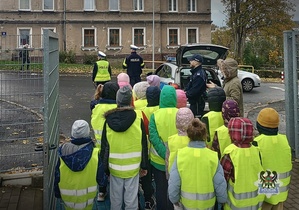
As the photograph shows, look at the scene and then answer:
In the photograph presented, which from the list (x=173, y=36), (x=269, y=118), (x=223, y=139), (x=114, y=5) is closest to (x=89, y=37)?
(x=114, y=5)

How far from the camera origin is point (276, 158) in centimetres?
443

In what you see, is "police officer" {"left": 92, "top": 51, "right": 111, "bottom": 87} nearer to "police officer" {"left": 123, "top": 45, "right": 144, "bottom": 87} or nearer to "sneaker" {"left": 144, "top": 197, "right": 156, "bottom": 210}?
"police officer" {"left": 123, "top": 45, "right": 144, "bottom": 87}

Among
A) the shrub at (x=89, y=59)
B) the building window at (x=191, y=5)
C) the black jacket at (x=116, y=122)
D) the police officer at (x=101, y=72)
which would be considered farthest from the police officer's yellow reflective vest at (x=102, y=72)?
the building window at (x=191, y=5)

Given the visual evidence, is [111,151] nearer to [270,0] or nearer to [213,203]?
[213,203]

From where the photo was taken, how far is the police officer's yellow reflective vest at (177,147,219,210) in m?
3.92

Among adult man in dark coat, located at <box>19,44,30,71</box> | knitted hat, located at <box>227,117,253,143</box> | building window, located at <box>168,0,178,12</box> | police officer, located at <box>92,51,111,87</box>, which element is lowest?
knitted hat, located at <box>227,117,253,143</box>

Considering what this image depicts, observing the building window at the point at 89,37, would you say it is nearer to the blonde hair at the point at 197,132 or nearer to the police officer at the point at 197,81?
the police officer at the point at 197,81

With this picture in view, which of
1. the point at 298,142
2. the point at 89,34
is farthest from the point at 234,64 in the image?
the point at 89,34

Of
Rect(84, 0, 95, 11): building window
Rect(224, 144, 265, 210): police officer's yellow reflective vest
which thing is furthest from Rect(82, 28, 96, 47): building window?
Rect(224, 144, 265, 210): police officer's yellow reflective vest

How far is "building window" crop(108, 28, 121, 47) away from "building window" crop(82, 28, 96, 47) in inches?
68.2

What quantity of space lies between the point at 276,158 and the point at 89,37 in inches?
1515

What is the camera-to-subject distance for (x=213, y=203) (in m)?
4.05

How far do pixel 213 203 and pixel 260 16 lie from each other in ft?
135

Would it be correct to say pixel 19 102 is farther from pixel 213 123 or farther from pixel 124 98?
pixel 213 123
